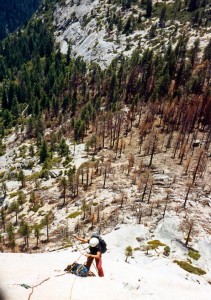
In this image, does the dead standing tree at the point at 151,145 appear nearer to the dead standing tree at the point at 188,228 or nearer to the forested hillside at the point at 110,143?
the forested hillside at the point at 110,143

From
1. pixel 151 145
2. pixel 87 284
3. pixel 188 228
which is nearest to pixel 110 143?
pixel 151 145

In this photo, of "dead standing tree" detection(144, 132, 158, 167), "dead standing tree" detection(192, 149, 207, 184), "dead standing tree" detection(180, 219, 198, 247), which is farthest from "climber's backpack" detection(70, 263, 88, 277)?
"dead standing tree" detection(144, 132, 158, 167)

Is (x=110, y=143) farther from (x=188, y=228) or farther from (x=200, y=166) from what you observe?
(x=188, y=228)

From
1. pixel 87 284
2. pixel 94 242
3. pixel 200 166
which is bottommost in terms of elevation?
pixel 200 166

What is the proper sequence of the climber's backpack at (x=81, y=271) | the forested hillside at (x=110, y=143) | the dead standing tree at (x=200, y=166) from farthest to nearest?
the dead standing tree at (x=200, y=166) < the forested hillside at (x=110, y=143) < the climber's backpack at (x=81, y=271)

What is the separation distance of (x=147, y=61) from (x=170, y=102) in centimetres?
4384

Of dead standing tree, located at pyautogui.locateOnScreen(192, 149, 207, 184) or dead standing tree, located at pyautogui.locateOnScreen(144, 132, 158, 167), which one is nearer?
dead standing tree, located at pyautogui.locateOnScreen(192, 149, 207, 184)

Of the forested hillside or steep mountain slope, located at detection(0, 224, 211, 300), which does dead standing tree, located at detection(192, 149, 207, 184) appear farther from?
steep mountain slope, located at detection(0, 224, 211, 300)

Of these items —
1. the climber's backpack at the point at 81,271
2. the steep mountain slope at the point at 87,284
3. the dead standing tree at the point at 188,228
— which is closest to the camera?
the steep mountain slope at the point at 87,284

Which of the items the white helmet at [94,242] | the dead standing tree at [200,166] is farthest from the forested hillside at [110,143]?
the white helmet at [94,242]

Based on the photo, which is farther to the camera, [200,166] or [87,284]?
[200,166]

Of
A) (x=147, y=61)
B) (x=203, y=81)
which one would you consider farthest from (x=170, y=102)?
(x=147, y=61)

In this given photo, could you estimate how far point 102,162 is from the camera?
8738 cm

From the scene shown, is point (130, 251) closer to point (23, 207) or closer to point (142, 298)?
point (142, 298)
